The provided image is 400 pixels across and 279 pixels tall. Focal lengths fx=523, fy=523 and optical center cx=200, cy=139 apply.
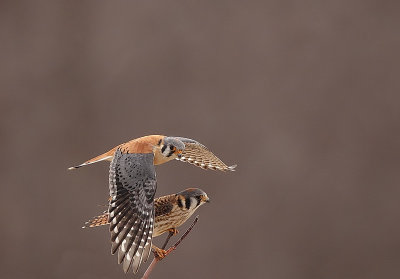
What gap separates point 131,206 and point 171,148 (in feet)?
0.36

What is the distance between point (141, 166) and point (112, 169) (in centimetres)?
4

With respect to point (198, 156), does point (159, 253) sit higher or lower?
lower

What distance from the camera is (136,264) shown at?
642mm

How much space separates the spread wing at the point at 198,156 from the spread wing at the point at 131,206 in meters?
0.13

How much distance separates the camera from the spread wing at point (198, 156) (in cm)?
89

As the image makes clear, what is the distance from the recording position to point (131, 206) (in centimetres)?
72

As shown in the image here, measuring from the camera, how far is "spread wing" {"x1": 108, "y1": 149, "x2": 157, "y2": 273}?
661 millimetres

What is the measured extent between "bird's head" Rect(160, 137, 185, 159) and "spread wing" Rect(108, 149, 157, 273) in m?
0.02

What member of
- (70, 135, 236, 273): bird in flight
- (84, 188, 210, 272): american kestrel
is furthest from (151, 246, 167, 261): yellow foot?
(70, 135, 236, 273): bird in flight

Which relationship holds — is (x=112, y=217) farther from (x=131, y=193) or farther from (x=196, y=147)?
(x=196, y=147)

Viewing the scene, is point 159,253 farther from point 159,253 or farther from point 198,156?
point 198,156

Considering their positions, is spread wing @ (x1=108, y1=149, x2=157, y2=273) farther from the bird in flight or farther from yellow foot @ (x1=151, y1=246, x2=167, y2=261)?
yellow foot @ (x1=151, y1=246, x2=167, y2=261)

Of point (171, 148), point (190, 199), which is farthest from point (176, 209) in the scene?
point (171, 148)

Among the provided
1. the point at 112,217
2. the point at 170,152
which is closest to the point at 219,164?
the point at 170,152
